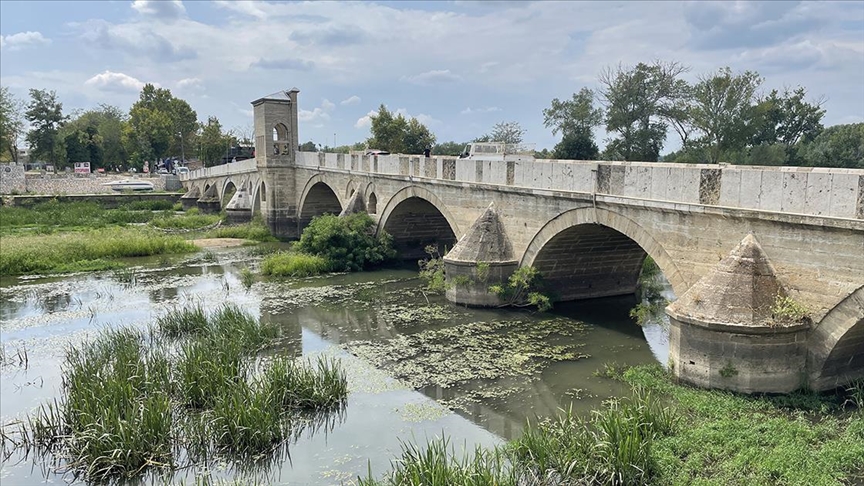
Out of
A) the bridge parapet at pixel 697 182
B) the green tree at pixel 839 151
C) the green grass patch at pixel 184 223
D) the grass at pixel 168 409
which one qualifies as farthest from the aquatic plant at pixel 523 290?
the green tree at pixel 839 151

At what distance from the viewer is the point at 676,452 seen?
23.2ft

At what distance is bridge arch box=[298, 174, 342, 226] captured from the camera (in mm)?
28078

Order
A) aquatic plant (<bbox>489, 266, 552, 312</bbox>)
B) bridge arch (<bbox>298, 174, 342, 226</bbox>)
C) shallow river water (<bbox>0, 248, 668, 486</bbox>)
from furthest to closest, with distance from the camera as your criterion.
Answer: bridge arch (<bbox>298, 174, 342, 226</bbox>), aquatic plant (<bbox>489, 266, 552, 312</bbox>), shallow river water (<bbox>0, 248, 668, 486</bbox>)

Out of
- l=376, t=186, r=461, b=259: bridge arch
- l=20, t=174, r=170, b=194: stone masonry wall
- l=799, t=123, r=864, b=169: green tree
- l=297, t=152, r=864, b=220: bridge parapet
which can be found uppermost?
l=799, t=123, r=864, b=169: green tree

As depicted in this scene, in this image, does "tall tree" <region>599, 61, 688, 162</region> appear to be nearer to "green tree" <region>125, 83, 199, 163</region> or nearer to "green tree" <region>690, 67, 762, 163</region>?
"green tree" <region>690, 67, 762, 163</region>

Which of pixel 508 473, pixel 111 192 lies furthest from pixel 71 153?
pixel 508 473

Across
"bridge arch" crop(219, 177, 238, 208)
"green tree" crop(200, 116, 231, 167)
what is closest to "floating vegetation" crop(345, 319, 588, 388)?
"bridge arch" crop(219, 177, 238, 208)

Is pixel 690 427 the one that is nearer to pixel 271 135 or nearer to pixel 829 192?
pixel 829 192

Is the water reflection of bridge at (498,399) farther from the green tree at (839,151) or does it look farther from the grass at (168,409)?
the green tree at (839,151)

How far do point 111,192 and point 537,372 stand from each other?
42.2 meters

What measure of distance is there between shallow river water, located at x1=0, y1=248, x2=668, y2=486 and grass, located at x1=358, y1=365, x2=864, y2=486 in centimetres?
92

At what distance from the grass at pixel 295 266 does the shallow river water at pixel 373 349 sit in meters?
0.69

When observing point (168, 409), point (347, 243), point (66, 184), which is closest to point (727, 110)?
point (347, 243)

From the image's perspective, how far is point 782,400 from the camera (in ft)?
27.5
